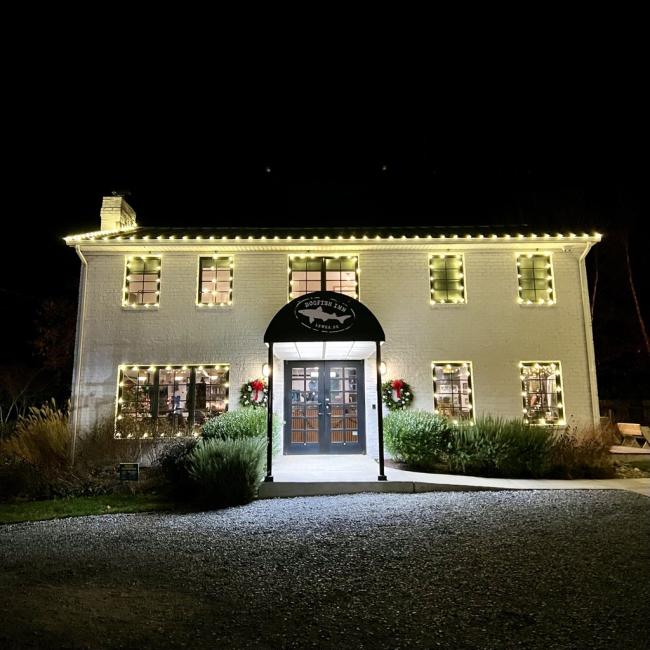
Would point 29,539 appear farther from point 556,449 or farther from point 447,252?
point 447,252

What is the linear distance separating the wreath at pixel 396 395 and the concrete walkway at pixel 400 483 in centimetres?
242

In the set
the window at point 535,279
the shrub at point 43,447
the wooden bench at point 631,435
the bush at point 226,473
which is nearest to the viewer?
the bush at point 226,473

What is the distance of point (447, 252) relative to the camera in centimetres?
1298

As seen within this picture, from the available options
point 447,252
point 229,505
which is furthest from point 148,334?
point 447,252

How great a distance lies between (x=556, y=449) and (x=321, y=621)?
7794mm

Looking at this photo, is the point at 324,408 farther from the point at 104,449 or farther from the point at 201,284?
the point at 104,449

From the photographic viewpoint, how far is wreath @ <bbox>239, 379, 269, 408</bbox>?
11.8 metres

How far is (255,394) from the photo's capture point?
1182cm

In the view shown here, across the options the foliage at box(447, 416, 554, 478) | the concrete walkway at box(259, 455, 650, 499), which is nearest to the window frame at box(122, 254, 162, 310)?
the concrete walkway at box(259, 455, 650, 499)

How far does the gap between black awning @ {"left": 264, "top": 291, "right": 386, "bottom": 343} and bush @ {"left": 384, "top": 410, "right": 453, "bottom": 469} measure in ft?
7.48

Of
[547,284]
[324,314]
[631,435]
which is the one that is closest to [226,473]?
[324,314]

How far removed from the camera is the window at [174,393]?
1216cm

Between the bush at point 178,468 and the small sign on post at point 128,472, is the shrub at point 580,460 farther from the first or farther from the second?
the small sign on post at point 128,472

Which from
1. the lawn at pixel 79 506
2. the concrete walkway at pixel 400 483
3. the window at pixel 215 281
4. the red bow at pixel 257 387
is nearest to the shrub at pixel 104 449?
the lawn at pixel 79 506
